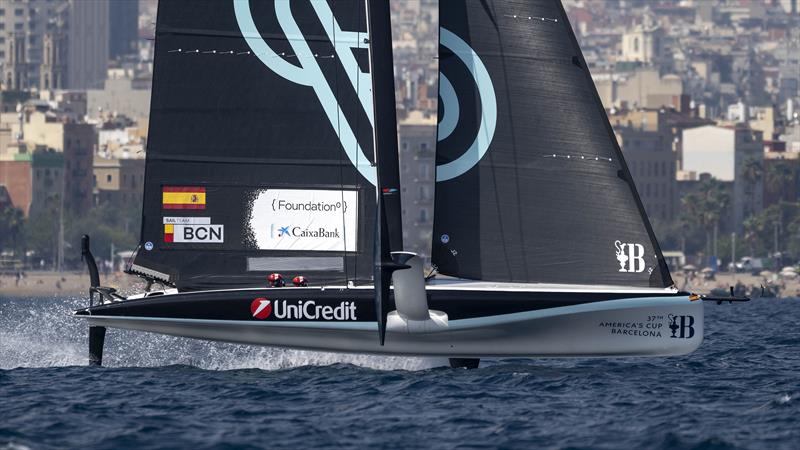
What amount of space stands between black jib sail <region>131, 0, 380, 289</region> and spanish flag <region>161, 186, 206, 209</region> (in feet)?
0.06

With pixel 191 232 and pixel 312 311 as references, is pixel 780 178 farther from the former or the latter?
pixel 312 311

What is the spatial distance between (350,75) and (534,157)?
2.49 meters

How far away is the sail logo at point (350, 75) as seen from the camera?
2739 centimetres

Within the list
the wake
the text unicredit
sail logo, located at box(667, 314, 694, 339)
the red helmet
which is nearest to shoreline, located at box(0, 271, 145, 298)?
the wake

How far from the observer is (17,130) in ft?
555

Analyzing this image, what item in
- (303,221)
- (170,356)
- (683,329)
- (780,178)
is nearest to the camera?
(683,329)

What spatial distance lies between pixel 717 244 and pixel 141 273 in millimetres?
126158

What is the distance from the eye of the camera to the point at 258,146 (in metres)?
27.7

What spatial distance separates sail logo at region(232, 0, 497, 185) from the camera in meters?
27.4

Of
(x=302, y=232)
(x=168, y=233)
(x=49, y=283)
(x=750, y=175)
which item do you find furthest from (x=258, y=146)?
(x=750, y=175)

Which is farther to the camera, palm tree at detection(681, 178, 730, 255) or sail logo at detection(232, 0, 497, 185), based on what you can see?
palm tree at detection(681, 178, 730, 255)

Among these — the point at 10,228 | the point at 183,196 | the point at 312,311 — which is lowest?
the point at 312,311

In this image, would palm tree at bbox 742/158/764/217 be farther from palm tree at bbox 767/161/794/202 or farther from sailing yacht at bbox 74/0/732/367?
sailing yacht at bbox 74/0/732/367

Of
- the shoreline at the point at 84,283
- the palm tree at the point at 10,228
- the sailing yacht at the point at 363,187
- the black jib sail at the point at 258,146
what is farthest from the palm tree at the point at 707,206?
the black jib sail at the point at 258,146
